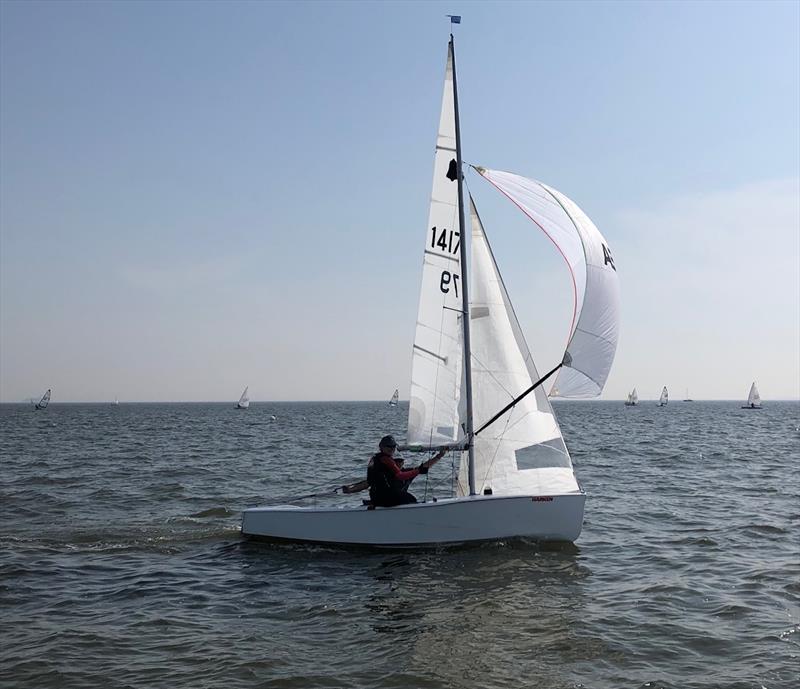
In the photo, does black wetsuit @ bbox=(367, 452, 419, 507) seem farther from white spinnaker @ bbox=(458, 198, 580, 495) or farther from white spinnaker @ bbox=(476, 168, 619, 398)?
white spinnaker @ bbox=(476, 168, 619, 398)

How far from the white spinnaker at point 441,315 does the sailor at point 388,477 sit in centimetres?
79

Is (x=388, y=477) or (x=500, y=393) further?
(x=500, y=393)

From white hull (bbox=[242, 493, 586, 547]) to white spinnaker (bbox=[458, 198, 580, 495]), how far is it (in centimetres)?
76

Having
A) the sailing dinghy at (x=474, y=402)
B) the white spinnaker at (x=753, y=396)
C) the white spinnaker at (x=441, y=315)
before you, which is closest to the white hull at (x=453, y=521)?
the sailing dinghy at (x=474, y=402)

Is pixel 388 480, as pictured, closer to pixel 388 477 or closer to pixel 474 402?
pixel 388 477

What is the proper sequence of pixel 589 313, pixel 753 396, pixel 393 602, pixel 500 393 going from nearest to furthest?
pixel 393 602 < pixel 589 313 < pixel 500 393 < pixel 753 396

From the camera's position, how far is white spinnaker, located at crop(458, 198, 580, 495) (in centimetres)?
1306

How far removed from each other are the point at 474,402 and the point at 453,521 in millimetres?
2219

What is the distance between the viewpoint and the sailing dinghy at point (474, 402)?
12328 millimetres

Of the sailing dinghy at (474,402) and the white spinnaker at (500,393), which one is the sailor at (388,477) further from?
the white spinnaker at (500,393)

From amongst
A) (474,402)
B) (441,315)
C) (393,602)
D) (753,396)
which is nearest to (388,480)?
(474,402)

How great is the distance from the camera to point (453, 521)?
12312mm

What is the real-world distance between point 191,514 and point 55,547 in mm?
3784

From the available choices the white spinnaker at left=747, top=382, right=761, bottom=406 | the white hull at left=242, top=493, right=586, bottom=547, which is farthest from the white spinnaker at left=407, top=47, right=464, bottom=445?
the white spinnaker at left=747, top=382, right=761, bottom=406
